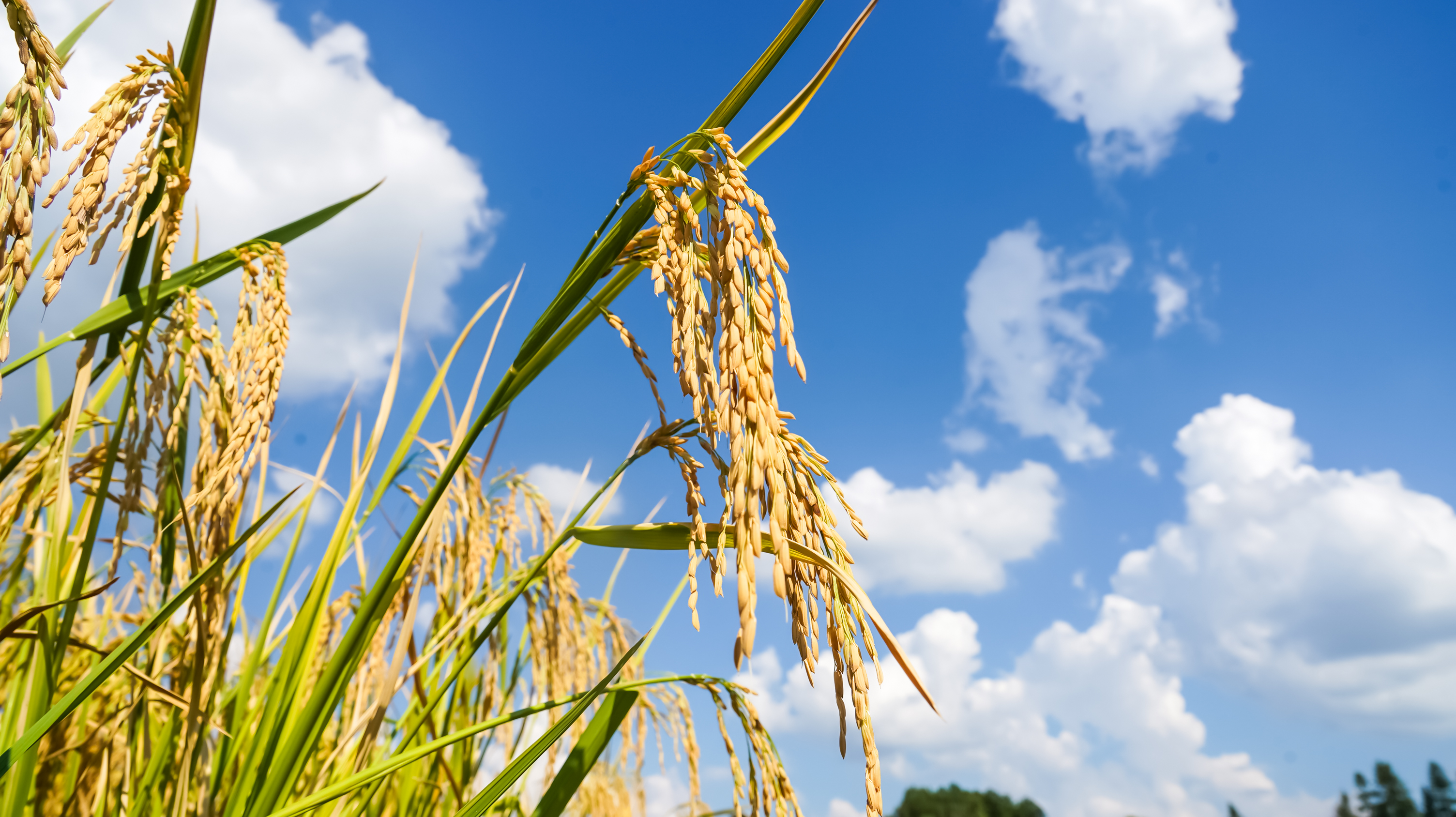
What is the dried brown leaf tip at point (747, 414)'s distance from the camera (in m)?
0.72

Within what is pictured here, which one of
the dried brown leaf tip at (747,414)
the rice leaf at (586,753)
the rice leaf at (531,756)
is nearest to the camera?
the dried brown leaf tip at (747,414)

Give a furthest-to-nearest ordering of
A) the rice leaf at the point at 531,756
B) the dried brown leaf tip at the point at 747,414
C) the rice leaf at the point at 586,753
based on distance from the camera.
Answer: the rice leaf at the point at 586,753 → the rice leaf at the point at 531,756 → the dried brown leaf tip at the point at 747,414

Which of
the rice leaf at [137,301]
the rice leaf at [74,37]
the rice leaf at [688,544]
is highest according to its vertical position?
the rice leaf at [74,37]

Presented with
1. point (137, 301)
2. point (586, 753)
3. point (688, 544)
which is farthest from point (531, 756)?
point (137, 301)

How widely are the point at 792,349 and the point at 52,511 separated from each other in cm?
184

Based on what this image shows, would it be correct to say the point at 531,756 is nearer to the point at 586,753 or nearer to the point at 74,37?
the point at 586,753

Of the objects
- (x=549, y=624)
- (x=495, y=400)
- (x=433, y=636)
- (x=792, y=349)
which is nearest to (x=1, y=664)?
(x=433, y=636)

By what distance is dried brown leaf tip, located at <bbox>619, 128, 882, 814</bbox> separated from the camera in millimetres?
725

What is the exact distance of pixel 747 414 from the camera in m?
0.74

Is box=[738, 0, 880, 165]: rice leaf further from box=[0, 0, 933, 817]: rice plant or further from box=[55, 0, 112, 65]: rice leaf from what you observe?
box=[55, 0, 112, 65]: rice leaf

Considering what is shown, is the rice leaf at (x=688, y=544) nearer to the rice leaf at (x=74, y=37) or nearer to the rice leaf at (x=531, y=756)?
the rice leaf at (x=531, y=756)

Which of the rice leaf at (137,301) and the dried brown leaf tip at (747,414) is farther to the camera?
the rice leaf at (137,301)

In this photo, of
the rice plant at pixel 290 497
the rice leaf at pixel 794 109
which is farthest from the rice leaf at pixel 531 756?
the rice leaf at pixel 794 109

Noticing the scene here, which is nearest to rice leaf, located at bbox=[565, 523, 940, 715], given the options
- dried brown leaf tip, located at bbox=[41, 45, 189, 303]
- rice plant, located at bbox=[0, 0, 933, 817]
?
rice plant, located at bbox=[0, 0, 933, 817]
